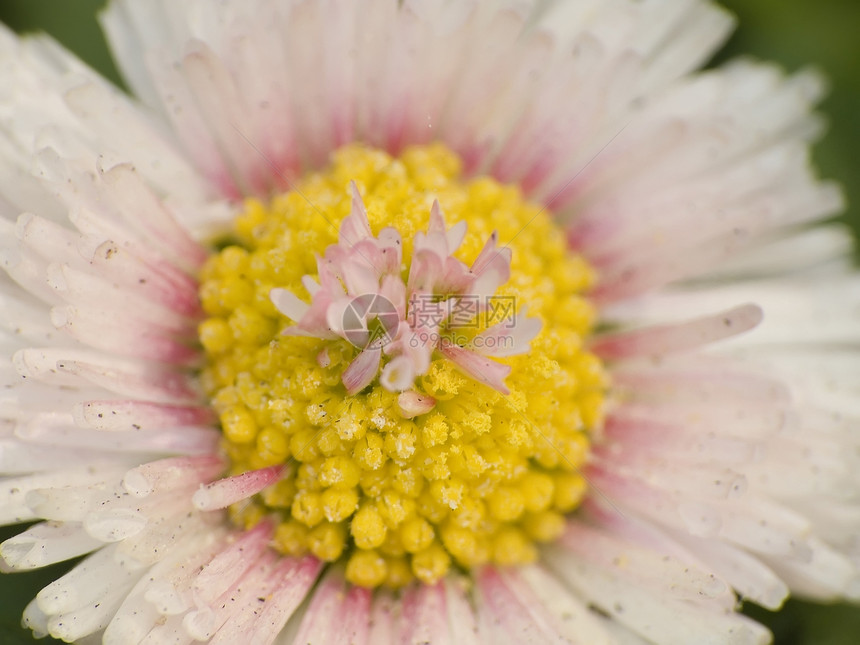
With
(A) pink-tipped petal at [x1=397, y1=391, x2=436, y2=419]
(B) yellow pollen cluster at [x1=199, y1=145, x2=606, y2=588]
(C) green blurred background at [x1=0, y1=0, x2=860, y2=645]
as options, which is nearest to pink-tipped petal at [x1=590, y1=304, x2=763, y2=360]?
(B) yellow pollen cluster at [x1=199, y1=145, x2=606, y2=588]

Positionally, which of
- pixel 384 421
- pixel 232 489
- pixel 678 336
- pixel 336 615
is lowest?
pixel 336 615

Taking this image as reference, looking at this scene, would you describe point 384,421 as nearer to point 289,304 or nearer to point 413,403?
point 413,403

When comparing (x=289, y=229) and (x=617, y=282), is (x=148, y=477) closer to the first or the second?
(x=289, y=229)

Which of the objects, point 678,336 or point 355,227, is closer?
point 355,227

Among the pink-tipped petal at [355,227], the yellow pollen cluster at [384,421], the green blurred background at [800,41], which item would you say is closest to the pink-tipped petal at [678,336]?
the yellow pollen cluster at [384,421]

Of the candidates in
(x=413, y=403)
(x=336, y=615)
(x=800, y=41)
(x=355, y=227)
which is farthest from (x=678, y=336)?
(x=800, y=41)

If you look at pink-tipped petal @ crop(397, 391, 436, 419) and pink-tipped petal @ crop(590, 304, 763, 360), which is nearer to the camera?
pink-tipped petal @ crop(397, 391, 436, 419)

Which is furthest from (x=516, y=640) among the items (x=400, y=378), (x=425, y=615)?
(x=400, y=378)

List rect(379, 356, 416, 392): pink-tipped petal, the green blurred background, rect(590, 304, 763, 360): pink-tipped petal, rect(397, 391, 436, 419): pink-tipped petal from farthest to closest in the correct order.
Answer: the green blurred background < rect(590, 304, 763, 360): pink-tipped petal < rect(397, 391, 436, 419): pink-tipped petal < rect(379, 356, 416, 392): pink-tipped petal

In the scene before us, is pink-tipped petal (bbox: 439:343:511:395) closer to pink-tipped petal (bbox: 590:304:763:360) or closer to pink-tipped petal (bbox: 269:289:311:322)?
pink-tipped petal (bbox: 269:289:311:322)
